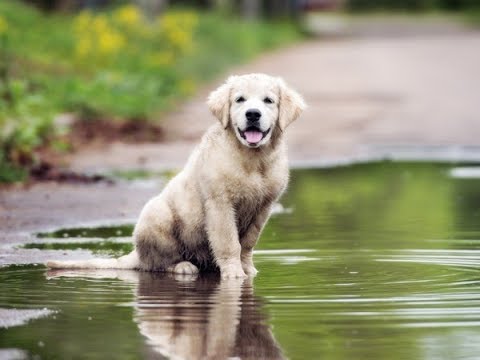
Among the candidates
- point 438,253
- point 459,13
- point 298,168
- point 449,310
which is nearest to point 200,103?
point 298,168

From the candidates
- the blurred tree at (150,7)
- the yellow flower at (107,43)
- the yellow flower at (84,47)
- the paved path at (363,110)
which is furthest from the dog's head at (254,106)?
the blurred tree at (150,7)

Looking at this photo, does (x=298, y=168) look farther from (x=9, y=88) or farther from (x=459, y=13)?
(x=459, y=13)

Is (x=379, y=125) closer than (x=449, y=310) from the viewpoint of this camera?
No

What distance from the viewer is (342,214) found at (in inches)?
519

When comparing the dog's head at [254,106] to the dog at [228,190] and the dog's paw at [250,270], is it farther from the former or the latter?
the dog's paw at [250,270]

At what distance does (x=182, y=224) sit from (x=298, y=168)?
→ 842cm

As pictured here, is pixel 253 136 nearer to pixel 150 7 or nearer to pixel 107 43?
pixel 107 43

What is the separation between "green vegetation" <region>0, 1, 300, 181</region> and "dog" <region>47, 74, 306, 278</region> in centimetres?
632

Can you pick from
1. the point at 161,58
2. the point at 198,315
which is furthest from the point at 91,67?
the point at 198,315

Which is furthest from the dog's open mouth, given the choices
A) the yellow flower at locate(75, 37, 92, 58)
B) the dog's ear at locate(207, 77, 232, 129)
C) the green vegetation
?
the yellow flower at locate(75, 37, 92, 58)

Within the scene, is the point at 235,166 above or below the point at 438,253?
above

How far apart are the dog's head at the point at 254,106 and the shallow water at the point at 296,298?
0.93 m

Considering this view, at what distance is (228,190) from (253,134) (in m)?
0.38

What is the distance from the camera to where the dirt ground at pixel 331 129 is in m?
13.7
